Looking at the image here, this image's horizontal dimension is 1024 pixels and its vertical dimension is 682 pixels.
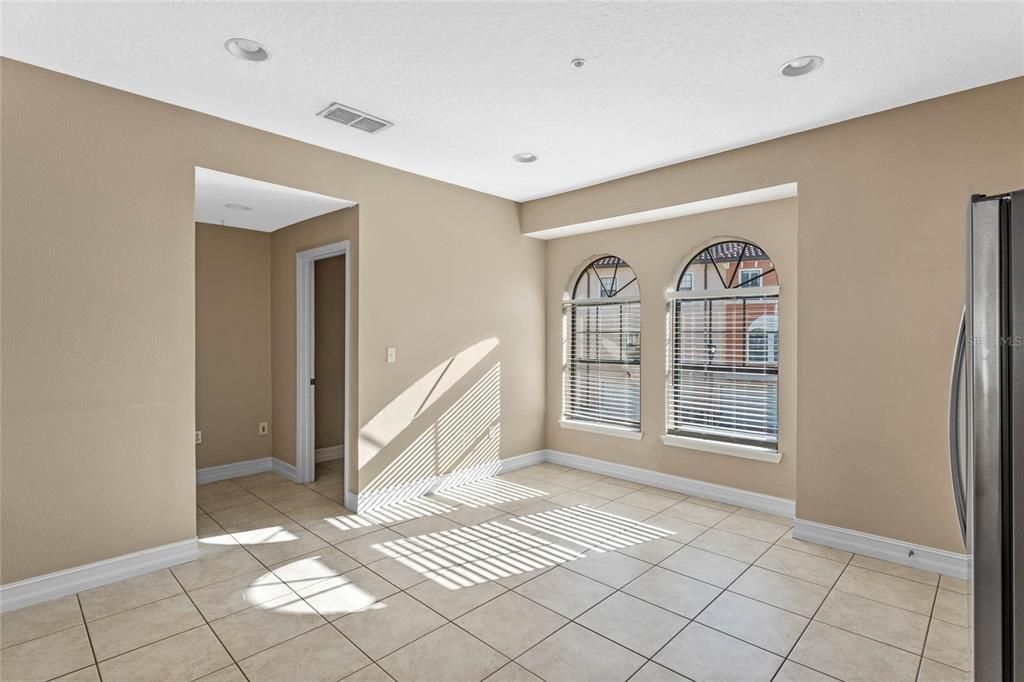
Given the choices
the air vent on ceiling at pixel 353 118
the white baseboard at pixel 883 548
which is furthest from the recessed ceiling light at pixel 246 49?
the white baseboard at pixel 883 548

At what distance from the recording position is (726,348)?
433cm

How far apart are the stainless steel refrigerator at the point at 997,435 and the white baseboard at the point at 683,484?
2811mm

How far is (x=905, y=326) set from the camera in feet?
10.2

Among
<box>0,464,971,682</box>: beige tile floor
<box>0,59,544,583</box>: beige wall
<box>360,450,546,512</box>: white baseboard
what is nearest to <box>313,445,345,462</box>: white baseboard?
<box>360,450,546,512</box>: white baseboard

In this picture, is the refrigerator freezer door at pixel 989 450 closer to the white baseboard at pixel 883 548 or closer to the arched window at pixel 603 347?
the white baseboard at pixel 883 548

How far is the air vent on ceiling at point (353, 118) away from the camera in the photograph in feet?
10.3

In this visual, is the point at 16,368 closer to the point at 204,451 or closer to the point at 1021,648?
the point at 204,451

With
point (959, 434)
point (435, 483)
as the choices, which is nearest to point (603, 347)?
point (435, 483)

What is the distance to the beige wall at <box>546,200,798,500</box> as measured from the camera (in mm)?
3984

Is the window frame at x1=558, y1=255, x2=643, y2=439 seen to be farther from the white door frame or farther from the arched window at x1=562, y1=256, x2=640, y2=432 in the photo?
the white door frame

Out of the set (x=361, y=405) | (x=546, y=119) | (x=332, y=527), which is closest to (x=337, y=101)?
(x=546, y=119)

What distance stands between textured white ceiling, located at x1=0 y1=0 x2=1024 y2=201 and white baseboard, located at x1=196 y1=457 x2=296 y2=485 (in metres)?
3.06

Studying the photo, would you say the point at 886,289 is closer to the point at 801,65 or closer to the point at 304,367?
the point at 801,65

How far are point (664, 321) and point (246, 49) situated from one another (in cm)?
362
